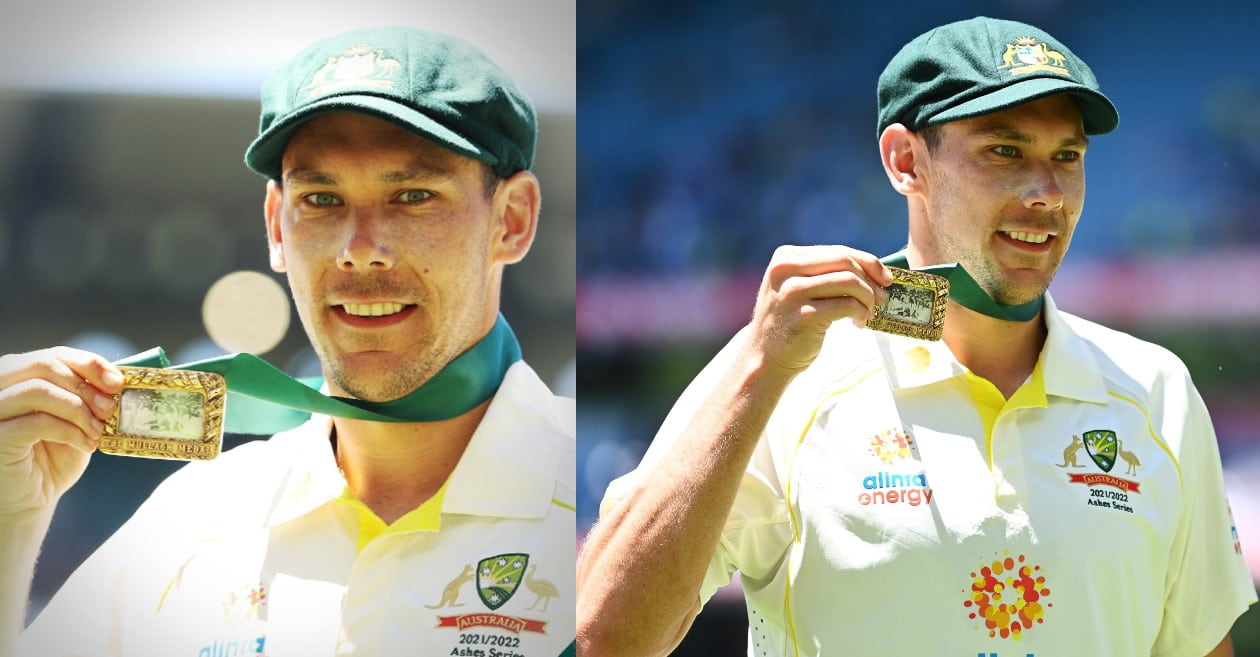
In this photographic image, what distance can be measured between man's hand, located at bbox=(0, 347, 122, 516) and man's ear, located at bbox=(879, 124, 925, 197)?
136 centimetres

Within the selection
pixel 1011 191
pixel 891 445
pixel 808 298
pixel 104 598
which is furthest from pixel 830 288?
pixel 104 598

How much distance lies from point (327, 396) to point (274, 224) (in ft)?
1.02

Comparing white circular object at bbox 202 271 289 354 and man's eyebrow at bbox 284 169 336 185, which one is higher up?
man's eyebrow at bbox 284 169 336 185

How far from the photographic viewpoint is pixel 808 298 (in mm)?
1903

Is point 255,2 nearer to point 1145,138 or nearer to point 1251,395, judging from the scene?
point 1145,138

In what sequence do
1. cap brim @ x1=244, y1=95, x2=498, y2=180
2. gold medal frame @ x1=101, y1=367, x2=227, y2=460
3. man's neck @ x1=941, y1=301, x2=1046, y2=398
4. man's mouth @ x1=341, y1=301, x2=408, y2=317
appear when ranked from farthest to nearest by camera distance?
man's neck @ x1=941, y1=301, x2=1046, y2=398, man's mouth @ x1=341, y1=301, x2=408, y2=317, cap brim @ x1=244, y1=95, x2=498, y2=180, gold medal frame @ x1=101, y1=367, x2=227, y2=460

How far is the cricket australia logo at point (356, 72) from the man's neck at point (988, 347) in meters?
1.03

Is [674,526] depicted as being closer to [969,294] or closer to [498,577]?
[498,577]

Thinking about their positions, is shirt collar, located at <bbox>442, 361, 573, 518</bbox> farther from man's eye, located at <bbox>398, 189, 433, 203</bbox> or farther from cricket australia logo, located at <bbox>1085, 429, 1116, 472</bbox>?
cricket australia logo, located at <bbox>1085, 429, 1116, 472</bbox>

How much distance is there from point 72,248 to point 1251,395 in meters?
2.20

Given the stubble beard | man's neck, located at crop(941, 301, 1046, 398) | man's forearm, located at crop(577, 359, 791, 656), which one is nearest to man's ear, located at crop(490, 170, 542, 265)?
the stubble beard

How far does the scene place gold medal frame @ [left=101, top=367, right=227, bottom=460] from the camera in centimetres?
188

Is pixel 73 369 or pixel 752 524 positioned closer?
pixel 73 369

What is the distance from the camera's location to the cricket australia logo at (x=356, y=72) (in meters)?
2.03
